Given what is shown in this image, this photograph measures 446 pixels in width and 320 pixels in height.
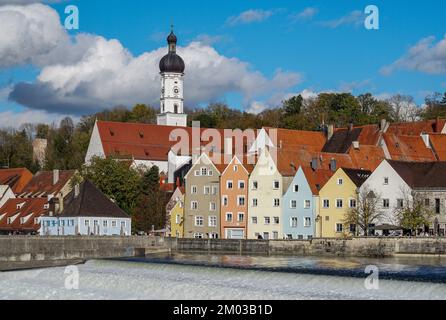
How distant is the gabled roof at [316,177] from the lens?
87125 millimetres

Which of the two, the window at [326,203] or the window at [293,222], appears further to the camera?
the window at [293,222]

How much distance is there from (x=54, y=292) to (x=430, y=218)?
35.5 metres

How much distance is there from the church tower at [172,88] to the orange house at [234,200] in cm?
6402

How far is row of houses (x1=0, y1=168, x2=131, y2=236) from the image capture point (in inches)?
3565

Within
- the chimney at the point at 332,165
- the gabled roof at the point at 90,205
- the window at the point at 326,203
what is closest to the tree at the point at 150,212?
the gabled roof at the point at 90,205

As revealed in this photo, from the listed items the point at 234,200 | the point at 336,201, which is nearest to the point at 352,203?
the point at 336,201

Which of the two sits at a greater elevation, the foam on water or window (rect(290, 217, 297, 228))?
window (rect(290, 217, 297, 228))

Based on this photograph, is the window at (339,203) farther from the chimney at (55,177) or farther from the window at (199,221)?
the chimney at (55,177)

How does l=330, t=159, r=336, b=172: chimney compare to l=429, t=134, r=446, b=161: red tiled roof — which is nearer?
l=330, t=159, r=336, b=172: chimney

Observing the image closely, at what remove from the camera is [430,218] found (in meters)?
80.4

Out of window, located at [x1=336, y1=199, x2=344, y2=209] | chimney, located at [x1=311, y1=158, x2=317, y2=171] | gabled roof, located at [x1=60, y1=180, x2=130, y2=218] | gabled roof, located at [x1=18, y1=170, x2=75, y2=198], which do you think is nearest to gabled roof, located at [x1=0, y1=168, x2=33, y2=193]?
gabled roof, located at [x1=18, y1=170, x2=75, y2=198]

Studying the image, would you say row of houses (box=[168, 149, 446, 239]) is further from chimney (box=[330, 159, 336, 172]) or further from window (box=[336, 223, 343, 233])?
chimney (box=[330, 159, 336, 172])
